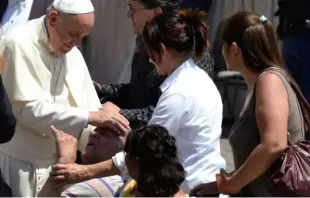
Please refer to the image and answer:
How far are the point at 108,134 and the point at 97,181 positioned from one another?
10.9 inches

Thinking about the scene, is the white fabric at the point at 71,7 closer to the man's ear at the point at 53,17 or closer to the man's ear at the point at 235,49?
the man's ear at the point at 53,17

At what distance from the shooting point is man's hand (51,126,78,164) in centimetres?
423

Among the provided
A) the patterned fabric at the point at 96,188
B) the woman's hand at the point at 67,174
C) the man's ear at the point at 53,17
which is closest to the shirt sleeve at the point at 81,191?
the patterned fabric at the point at 96,188

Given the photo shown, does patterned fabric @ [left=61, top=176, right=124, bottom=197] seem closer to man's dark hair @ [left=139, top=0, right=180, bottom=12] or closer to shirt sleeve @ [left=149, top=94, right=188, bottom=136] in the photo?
shirt sleeve @ [left=149, top=94, right=188, bottom=136]

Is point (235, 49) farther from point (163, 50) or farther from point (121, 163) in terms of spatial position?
point (121, 163)

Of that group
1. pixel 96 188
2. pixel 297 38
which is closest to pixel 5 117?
pixel 96 188

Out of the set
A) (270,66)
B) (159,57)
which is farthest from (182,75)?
(270,66)

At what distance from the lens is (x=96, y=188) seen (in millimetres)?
4297

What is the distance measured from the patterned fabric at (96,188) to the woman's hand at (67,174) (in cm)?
13

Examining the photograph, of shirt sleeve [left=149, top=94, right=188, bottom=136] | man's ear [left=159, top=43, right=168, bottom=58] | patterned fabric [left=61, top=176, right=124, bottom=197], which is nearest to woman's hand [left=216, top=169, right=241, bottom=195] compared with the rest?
shirt sleeve [left=149, top=94, right=188, bottom=136]

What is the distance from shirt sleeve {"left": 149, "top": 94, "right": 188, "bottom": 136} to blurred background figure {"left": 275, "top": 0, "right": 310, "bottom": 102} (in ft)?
8.47

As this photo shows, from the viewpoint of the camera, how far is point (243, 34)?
4.00 meters

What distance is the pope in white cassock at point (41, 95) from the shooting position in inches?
175

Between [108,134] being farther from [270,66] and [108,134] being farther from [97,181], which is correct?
[270,66]
